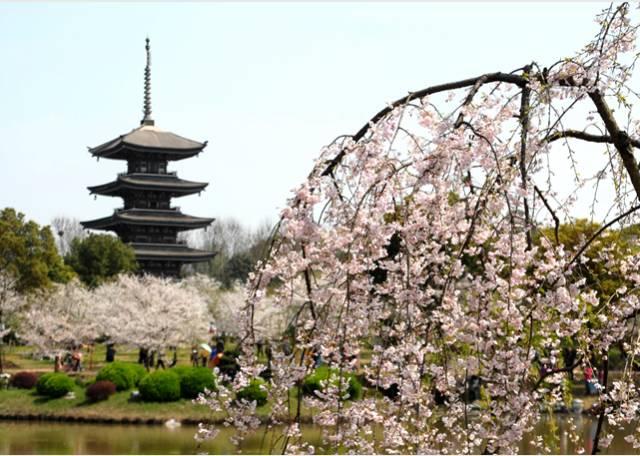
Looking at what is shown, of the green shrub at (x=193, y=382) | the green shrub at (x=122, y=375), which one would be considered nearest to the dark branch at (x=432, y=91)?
the green shrub at (x=193, y=382)

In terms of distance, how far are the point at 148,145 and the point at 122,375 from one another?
863 inches

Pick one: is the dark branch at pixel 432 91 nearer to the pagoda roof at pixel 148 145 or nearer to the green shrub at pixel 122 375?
the green shrub at pixel 122 375

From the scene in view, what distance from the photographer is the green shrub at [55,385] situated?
20.8 meters

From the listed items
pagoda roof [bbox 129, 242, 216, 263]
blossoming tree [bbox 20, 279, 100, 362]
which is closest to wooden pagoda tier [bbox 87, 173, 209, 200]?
pagoda roof [bbox 129, 242, 216, 263]

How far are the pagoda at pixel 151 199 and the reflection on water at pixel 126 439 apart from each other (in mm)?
21361

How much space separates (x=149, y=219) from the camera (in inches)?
1599

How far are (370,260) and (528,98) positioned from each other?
846mm

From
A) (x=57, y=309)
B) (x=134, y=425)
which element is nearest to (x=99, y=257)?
(x=57, y=309)

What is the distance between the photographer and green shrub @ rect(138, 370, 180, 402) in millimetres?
19812

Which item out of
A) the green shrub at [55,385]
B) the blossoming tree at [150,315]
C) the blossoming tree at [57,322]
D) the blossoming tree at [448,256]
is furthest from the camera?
the blossoming tree at [57,322]

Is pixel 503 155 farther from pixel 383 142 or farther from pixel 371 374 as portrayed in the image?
pixel 371 374

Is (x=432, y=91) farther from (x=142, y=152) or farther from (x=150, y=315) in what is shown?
(x=142, y=152)

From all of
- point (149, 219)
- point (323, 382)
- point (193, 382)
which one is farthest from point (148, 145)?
point (323, 382)

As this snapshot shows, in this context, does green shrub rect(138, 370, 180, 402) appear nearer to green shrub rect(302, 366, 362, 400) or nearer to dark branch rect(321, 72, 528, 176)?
green shrub rect(302, 366, 362, 400)
